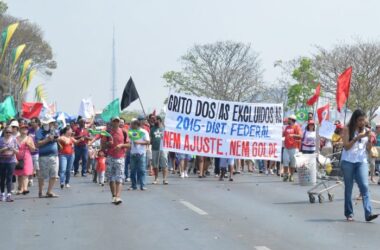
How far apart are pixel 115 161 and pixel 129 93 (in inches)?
336

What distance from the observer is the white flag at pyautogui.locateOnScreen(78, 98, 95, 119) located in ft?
112

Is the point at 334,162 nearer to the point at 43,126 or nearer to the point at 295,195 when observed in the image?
the point at 295,195

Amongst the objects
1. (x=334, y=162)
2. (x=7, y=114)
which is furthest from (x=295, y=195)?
(x=7, y=114)

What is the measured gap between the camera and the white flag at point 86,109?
112 ft

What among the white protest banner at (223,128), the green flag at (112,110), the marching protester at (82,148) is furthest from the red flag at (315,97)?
the marching protester at (82,148)

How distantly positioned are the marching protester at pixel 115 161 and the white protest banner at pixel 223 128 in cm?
618

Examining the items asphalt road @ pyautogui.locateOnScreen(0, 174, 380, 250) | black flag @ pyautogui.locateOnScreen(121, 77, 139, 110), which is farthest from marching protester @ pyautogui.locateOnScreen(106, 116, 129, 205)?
black flag @ pyautogui.locateOnScreen(121, 77, 139, 110)

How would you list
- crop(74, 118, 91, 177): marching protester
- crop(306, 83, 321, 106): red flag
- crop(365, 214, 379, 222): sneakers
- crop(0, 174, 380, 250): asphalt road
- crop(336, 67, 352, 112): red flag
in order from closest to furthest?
crop(0, 174, 380, 250): asphalt road → crop(365, 214, 379, 222): sneakers → crop(336, 67, 352, 112): red flag → crop(74, 118, 91, 177): marching protester → crop(306, 83, 321, 106): red flag

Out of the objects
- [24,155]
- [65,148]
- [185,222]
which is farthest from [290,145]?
[185,222]

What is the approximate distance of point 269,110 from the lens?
898 inches

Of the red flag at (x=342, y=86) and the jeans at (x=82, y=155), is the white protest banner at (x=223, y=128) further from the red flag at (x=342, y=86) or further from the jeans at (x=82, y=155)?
the jeans at (x=82, y=155)

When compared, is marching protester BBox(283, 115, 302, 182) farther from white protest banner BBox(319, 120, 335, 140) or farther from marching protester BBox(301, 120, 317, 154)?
white protest banner BBox(319, 120, 335, 140)

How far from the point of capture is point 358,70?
2399 inches

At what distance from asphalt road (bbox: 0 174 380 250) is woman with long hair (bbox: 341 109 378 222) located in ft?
1.52
